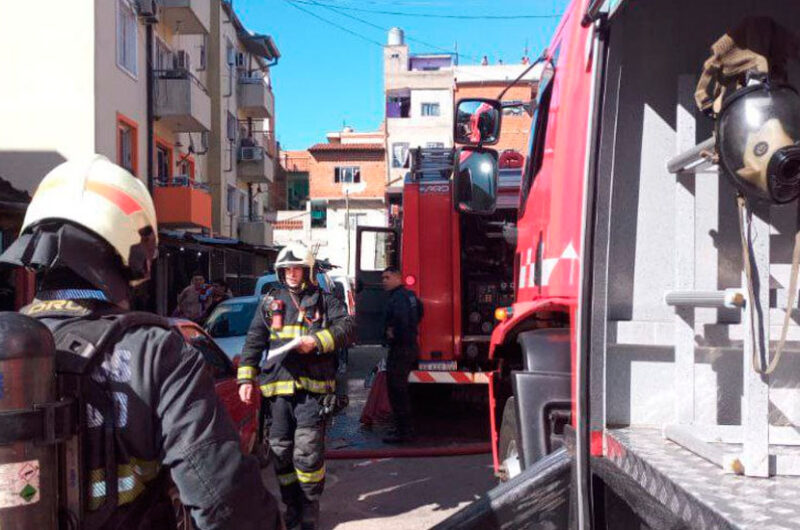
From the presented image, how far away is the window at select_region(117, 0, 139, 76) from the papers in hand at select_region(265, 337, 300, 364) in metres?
13.7

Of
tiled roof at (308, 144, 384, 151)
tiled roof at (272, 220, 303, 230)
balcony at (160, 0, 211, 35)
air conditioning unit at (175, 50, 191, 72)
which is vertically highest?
tiled roof at (308, 144, 384, 151)

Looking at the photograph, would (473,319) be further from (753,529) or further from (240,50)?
(240,50)

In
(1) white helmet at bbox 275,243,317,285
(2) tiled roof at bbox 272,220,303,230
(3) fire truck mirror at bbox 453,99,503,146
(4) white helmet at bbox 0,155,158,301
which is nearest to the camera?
(4) white helmet at bbox 0,155,158,301

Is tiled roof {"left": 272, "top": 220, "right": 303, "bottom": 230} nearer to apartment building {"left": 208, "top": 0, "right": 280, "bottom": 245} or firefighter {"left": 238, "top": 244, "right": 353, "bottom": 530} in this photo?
apartment building {"left": 208, "top": 0, "right": 280, "bottom": 245}

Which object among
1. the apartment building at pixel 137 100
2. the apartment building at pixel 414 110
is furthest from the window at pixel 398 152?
the apartment building at pixel 137 100

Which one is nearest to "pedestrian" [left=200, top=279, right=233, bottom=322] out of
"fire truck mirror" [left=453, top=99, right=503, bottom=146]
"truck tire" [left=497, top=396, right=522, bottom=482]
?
"fire truck mirror" [left=453, top=99, right=503, bottom=146]

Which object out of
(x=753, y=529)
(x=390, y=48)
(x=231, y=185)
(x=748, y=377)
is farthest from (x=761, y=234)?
(x=390, y=48)

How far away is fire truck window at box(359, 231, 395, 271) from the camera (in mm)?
9156

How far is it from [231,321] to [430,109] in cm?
3756

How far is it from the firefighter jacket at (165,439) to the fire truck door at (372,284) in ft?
Answer: 23.9

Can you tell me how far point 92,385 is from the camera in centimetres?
153

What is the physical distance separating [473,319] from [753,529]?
6395 millimetres

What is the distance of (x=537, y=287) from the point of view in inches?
126

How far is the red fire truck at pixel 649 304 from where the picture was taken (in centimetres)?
195
